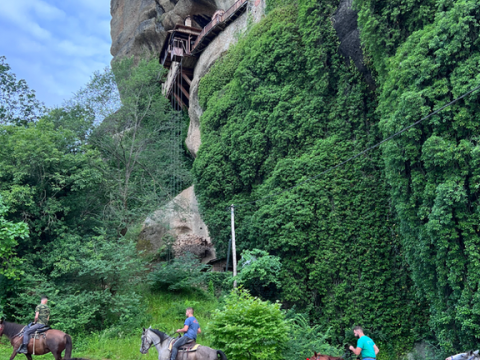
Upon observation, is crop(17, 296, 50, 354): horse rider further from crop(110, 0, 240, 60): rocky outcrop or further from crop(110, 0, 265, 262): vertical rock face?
crop(110, 0, 240, 60): rocky outcrop

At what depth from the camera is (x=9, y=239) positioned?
1198cm

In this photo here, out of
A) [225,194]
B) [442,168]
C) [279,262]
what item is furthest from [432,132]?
[225,194]

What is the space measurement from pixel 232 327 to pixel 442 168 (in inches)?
271

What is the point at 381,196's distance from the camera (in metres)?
13.6

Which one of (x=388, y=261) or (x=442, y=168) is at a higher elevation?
(x=442, y=168)

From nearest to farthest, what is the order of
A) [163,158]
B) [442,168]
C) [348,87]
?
[442,168] < [348,87] < [163,158]

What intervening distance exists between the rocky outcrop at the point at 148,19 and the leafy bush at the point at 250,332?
22.1m

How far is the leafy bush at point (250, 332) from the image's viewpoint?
30.8 feet

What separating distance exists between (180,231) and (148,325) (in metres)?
9.70

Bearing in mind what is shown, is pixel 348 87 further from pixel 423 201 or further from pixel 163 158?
pixel 163 158

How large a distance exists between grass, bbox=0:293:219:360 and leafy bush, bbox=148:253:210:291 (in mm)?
434

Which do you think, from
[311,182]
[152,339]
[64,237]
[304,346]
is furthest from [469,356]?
[64,237]

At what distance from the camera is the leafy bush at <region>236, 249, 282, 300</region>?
45.5ft

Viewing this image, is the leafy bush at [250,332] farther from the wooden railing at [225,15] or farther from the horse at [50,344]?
the wooden railing at [225,15]
